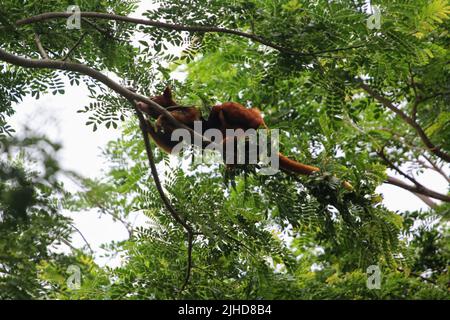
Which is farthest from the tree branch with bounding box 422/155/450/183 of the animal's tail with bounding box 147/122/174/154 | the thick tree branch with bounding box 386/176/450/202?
the animal's tail with bounding box 147/122/174/154

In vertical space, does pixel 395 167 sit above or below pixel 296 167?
above

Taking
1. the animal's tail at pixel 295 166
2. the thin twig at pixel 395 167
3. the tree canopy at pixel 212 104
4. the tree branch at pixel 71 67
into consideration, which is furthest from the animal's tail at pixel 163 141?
the thin twig at pixel 395 167

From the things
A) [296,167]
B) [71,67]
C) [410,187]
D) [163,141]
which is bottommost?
[296,167]

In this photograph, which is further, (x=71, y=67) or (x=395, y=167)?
(x=395, y=167)

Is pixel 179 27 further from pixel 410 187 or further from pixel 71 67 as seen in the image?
pixel 410 187

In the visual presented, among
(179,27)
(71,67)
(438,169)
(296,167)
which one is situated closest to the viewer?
(71,67)

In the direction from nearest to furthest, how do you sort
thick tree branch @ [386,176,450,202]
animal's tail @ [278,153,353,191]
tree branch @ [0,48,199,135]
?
1. tree branch @ [0,48,199,135]
2. animal's tail @ [278,153,353,191]
3. thick tree branch @ [386,176,450,202]

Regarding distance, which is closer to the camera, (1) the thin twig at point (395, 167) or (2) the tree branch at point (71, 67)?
(2) the tree branch at point (71, 67)

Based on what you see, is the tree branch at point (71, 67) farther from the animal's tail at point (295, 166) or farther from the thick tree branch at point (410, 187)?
the thick tree branch at point (410, 187)

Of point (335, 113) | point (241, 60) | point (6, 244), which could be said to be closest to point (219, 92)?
point (241, 60)

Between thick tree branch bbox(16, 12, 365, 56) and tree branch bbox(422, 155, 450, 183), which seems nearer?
thick tree branch bbox(16, 12, 365, 56)

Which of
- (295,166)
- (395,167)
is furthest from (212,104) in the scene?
(395,167)

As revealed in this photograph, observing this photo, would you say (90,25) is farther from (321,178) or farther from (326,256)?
(326,256)

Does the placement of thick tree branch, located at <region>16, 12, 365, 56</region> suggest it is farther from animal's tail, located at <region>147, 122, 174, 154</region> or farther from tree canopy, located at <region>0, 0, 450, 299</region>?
animal's tail, located at <region>147, 122, 174, 154</region>
